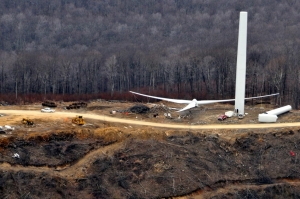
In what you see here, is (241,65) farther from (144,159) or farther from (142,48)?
(142,48)

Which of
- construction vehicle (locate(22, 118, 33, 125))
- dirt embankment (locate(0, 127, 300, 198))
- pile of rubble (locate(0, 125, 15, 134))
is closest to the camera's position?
dirt embankment (locate(0, 127, 300, 198))

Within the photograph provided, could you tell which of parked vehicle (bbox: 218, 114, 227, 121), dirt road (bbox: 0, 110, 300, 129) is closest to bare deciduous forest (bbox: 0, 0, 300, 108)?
dirt road (bbox: 0, 110, 300, 129)

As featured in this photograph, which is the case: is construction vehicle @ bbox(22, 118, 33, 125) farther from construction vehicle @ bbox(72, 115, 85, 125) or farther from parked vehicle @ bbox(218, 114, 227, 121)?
parked vehicle @ bbox(218, 114, 227, 121)

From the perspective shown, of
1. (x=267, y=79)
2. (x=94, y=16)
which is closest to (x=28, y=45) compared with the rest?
(x=94, y=16)

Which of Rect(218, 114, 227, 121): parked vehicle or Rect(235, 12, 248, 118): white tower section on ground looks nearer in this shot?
Rect(235, 12, 248, 118): white tower section on ground

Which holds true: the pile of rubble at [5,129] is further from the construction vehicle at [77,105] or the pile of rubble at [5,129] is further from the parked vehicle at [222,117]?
the parked vehicle at [222,117]

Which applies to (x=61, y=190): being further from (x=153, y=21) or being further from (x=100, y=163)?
(x=153, y=21)
